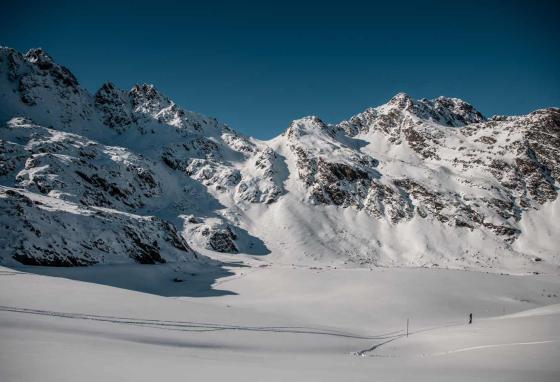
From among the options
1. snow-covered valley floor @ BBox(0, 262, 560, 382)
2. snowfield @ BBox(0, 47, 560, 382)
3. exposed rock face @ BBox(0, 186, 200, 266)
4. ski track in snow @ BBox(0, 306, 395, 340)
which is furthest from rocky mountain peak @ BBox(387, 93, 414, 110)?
ski track in snow @ BBox(0, 306, 395, 340)

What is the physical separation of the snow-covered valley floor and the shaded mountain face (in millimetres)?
13962

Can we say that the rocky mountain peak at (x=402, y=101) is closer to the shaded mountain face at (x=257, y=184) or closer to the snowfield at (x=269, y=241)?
the snowfield at (x=269, y=241)

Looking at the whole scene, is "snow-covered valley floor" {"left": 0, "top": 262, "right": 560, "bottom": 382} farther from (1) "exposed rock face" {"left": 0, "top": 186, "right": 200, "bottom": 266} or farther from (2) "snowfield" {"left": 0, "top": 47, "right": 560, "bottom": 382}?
(1) "exposed rock face" {"left": 0, "top": 186, "right": 200, "bottom": 266}

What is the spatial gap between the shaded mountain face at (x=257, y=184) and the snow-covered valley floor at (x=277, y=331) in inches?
550

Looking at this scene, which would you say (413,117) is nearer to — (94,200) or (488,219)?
(488,219)

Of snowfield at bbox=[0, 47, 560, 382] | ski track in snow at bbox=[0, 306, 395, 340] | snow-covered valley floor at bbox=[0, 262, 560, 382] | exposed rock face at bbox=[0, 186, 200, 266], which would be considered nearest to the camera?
snow-covered valley floor at bbox=[0, 262, 560, 382]

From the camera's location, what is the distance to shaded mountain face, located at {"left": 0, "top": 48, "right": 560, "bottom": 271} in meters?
46.0

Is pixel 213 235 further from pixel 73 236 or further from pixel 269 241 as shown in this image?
pixel 73 236

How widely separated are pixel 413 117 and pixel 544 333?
377ft

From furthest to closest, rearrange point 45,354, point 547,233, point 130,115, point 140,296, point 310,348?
point 130,115, point 547,233, point 140,296, point 310,348, point 45,354

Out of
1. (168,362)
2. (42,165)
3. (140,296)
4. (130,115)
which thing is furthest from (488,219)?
(130,115)

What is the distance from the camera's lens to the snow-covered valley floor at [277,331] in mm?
7684

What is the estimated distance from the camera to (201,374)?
7.31m

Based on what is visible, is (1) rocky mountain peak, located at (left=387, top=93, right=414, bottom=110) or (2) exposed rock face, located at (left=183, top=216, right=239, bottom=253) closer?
(2) exposed rock face, located at (left=183, top=216, right=239, bottom=253)
